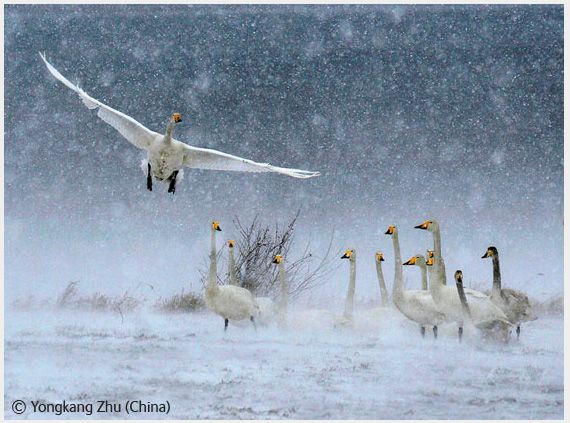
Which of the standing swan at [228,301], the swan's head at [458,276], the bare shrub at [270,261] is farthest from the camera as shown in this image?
the bare shrub at [270,261]

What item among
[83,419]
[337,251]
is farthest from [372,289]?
[83,419]

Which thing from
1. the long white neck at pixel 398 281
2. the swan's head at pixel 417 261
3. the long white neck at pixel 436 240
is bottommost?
the long white neck at pixel 398 281

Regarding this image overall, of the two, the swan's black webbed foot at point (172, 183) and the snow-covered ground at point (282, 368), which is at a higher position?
the swan's black webbed foot at point (172, 183)

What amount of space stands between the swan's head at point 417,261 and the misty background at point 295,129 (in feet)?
0.61

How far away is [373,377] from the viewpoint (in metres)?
6.82

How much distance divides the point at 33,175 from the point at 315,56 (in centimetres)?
226

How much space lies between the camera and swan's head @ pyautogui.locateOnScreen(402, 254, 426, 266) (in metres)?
7.34

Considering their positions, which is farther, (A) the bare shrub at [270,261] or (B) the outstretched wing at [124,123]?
(A) the bare shrub at [270,261]

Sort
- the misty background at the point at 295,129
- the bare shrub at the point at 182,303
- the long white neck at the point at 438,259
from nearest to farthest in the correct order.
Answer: the long white neck at the point at 438,259, the bare shrub at the point at 182,303, the misty background at the point at 295,129

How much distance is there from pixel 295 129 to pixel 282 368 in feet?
6.43

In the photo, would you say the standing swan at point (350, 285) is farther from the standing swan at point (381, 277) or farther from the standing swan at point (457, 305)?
the standing swan at point (457, 305)

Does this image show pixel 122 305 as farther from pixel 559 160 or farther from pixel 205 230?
pixel 559 160

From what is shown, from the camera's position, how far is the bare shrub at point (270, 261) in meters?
7.76

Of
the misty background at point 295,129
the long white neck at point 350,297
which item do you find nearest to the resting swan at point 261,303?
the misty background at point 295,129
